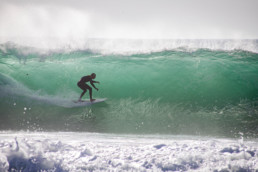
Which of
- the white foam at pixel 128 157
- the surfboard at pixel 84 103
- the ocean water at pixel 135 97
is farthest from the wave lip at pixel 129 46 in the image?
the white foam at pixel 128 157

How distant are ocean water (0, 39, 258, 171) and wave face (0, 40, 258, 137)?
0.02m

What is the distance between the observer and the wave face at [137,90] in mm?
4633

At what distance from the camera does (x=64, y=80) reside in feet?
19.0

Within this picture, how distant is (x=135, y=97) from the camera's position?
5348 mm

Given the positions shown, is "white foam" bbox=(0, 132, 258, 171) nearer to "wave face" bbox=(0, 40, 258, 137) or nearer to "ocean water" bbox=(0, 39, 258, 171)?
"ocean water" bbox=(0, 39, 258, 171)

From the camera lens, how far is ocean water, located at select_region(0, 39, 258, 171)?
3391mm

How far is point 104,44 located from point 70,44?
99cm

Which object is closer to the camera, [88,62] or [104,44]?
[88,62]

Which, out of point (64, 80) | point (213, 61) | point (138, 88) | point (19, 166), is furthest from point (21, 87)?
point (213, 61)

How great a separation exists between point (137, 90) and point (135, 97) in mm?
231

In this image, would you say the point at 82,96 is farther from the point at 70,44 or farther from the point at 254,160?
the point at 254,160

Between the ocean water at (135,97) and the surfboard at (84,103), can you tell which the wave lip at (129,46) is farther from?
the surfboard at (84,103)

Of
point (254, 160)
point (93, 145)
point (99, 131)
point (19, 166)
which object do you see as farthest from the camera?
point (99, 131)

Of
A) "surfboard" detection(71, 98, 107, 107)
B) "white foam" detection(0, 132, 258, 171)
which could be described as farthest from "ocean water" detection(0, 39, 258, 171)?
"surfboard" detection(71, 98, 107, 107)
